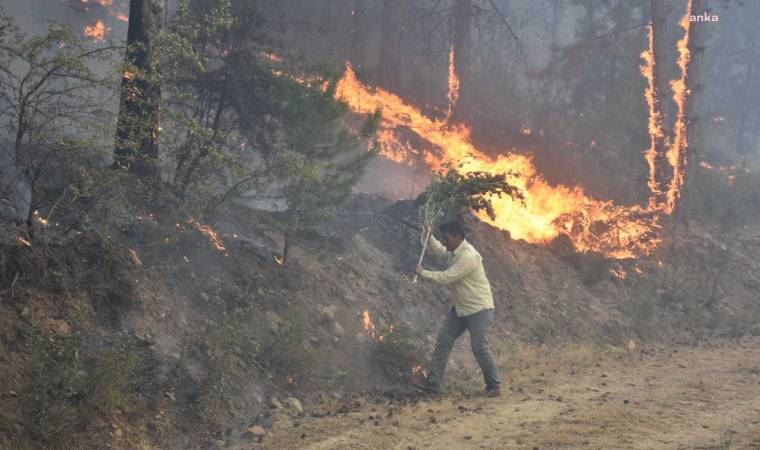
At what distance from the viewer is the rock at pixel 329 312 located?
931 cm

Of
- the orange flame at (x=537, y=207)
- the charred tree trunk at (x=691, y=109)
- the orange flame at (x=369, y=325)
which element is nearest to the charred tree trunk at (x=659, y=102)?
the charred tree trunk at (x=691, y=109)

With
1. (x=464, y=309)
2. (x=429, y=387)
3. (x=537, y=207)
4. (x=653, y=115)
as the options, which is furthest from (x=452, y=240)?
(x=653, y=115)

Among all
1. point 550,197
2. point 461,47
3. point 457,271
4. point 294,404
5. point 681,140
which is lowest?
point 294,404

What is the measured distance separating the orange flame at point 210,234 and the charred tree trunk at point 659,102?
13486 mm

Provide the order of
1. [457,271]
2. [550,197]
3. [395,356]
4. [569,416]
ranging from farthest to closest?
[550,197] < [395,356] < [457,271] < [569,416]

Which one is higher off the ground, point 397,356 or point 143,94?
point 143,94

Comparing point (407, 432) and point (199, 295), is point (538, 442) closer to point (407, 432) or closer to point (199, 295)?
point (407, 432)

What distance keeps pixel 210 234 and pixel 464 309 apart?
11.4ft

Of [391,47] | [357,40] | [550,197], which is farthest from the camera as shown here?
[357,40]

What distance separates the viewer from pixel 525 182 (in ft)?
54.8

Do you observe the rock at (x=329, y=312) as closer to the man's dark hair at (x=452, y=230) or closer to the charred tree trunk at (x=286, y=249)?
the charred tree trunk at (x=286, y=249)

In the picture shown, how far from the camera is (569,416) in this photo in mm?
6918

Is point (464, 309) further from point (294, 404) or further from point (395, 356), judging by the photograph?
point (294, 404)

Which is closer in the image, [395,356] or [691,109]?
[395,356]
